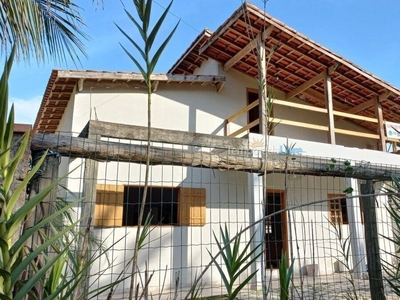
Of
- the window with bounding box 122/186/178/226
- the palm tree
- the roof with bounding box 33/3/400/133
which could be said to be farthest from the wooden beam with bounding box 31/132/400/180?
the roof with bounding box 33/3/400/133

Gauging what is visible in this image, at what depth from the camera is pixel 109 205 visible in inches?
253

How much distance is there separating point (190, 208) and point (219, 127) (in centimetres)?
230

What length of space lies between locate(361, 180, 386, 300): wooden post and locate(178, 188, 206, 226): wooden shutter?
3975 millimetres

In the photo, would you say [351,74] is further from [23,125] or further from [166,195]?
[23,125]

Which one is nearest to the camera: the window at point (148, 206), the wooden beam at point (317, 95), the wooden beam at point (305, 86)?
the window at point (148, 206)

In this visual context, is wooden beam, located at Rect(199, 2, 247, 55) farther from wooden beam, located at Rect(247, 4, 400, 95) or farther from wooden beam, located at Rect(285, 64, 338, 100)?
wooden beam, located at Rect(285, 64, 338, 100)

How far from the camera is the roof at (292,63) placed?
310 inches

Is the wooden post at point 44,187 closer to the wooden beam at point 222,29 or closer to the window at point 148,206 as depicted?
the window at point 148,206

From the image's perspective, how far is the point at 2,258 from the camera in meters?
→ 0.63

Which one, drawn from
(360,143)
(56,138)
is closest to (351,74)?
(360,143)

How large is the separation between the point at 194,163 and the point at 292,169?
43.1 inches

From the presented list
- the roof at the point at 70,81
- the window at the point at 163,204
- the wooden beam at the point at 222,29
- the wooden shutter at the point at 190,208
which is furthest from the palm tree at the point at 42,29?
the wooden beam at the point at 222,29

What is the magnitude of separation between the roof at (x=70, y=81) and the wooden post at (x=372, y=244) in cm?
491

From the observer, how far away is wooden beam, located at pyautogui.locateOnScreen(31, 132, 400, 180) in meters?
2.59
